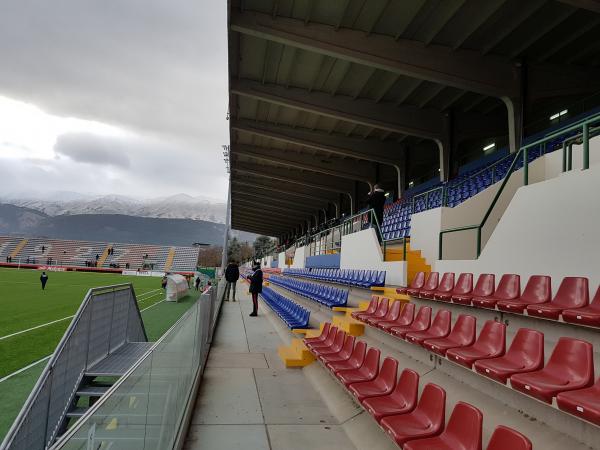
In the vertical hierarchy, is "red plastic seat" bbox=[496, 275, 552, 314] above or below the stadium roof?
below

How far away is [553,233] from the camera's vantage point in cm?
502

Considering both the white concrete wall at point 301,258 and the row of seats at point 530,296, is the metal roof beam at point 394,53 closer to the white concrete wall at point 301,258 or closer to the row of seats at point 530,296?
the row of seats at point 530,296

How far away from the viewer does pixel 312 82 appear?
1536 cm

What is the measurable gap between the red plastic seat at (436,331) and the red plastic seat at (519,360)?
945 millimetres

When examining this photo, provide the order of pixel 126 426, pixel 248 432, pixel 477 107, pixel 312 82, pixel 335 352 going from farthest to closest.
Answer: pixel 477 107
pixel 312 82
pixel 335 352
pixel 248 432
pixel 126 426

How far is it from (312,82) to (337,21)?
13.2ft

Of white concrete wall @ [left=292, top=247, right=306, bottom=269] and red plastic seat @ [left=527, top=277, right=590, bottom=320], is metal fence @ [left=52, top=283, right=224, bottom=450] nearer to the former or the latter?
red plastic seat @ [left=527, top=277, right=590, bottom=320]

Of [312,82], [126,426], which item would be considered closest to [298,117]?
[312,82]

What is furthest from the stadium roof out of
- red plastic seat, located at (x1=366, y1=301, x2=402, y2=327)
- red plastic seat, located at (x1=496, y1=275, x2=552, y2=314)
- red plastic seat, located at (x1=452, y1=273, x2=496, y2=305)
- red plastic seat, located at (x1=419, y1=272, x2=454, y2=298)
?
red plastic seat, located at (x1=366, y1=301, x2=402, y2=327)

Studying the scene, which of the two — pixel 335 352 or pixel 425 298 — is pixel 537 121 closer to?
pixel 425 298

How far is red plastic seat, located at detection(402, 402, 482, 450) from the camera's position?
8.35 ft

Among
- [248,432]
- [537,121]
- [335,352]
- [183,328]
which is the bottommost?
[248,432]

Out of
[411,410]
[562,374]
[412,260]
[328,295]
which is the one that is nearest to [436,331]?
[411,410]

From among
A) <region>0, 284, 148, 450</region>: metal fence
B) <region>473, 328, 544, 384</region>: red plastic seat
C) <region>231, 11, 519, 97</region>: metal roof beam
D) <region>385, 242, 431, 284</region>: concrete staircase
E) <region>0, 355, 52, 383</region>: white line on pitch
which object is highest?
<region>231, 11, 519, 97</region>: metal roof beam
